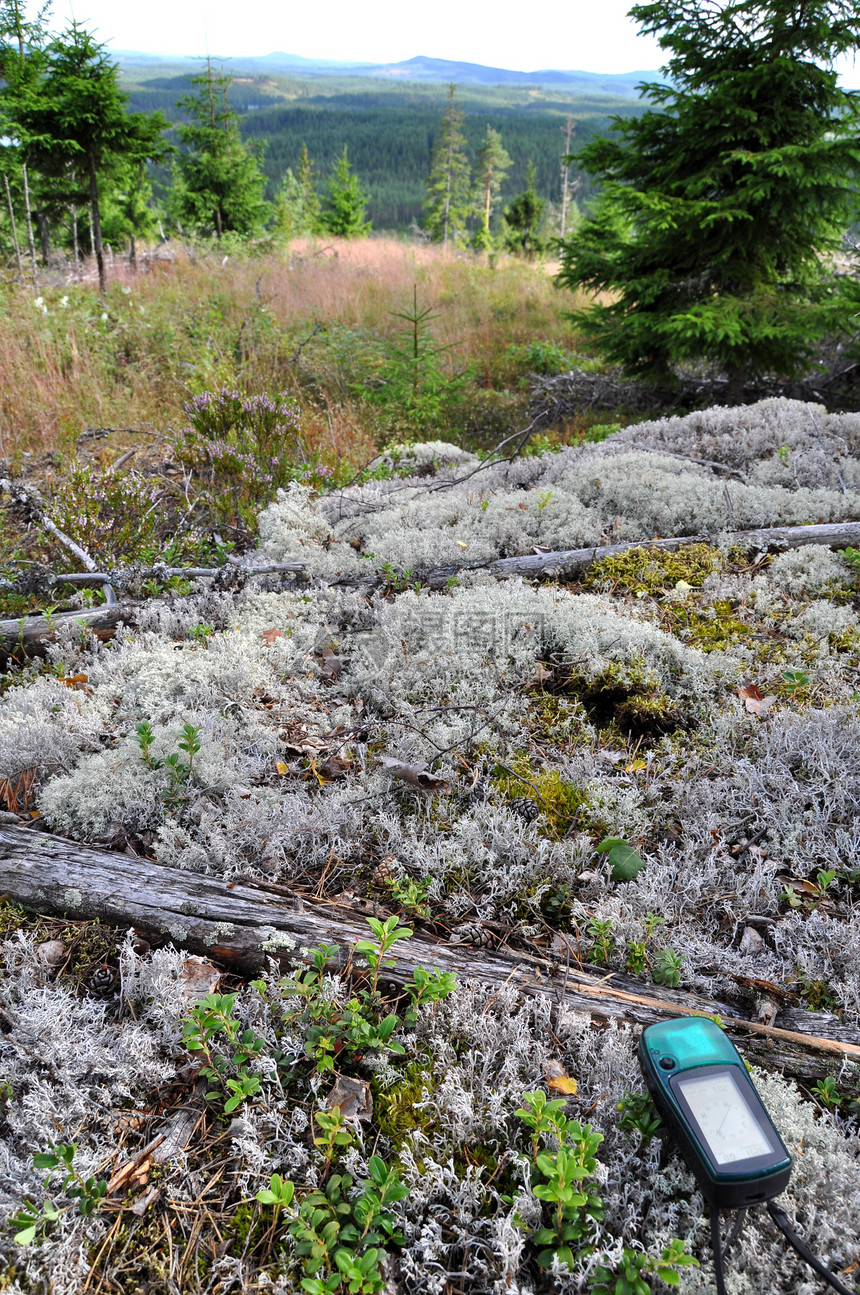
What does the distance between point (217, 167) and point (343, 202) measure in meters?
18.4

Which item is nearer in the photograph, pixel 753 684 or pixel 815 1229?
pixel 815 1229

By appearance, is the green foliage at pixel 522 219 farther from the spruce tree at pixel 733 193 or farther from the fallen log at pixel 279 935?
the fallen log at pixel 279 935

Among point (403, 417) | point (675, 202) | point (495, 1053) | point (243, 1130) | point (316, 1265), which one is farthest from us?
point (403, 417)

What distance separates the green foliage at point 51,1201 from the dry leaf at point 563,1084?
3.27 feet

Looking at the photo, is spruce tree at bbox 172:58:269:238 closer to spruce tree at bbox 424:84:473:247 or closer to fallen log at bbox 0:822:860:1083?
fallen log at bbox 0:822:860:1083

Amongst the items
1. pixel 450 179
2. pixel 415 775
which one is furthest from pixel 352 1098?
pixel 450 179

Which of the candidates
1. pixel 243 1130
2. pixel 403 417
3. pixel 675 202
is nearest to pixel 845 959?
pixel 243 1130

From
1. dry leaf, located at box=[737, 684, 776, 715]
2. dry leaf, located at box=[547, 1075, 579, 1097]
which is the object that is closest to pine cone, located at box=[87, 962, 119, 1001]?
dry leaf, located at box=[547, 1075, 579, 1097]

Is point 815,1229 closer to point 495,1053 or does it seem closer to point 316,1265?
point 495,1053

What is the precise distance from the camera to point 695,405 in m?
8.88

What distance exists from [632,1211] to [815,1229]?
347mm

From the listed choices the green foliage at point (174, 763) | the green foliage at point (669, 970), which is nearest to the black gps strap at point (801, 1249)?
the green foliage at point (669, 970)

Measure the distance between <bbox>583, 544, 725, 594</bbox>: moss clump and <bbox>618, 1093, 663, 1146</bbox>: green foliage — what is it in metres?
2.69

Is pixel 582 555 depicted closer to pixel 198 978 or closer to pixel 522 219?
pixel 198 978
